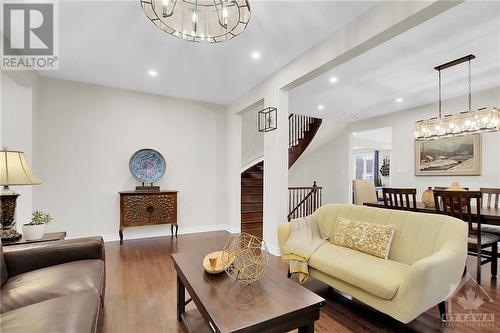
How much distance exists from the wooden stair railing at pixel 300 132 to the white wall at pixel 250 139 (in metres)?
0.95

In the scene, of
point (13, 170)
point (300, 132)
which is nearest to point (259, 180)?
point (300, 132)

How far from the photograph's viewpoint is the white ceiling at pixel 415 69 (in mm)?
2477

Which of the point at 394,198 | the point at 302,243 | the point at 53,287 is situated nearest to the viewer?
the point at 53,287

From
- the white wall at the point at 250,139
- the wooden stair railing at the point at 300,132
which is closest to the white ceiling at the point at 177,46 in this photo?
the white wall at the point at 250,139

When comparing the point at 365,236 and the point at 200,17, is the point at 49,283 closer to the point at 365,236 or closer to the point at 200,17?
the point at 200,17

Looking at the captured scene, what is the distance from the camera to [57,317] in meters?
1.17

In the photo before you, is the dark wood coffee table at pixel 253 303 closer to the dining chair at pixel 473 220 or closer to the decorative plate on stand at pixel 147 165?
the dining chair at pixel 473 220

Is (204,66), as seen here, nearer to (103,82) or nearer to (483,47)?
(103,82)

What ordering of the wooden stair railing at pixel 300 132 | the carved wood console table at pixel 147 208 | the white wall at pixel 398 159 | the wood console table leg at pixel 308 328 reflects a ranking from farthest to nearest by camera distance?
the wooden stair railing at pixel 300 132
the white wall at pixel 398 159
the carved wood console table at pixel 147 208
the wood console table leg at pixel 308 328

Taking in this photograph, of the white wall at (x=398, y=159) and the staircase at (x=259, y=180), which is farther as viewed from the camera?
the staircase at (x=259, y=180)

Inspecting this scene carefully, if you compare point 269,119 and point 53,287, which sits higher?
point 269,119

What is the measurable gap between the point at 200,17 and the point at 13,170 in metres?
2.01

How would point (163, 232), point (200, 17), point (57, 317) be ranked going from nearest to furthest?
point (57, 317), point (200, 17), point (163, 232)

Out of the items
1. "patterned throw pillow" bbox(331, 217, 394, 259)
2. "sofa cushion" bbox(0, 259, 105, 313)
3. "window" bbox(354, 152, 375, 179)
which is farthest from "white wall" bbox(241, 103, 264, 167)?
"window" bbox(354, 152, 375, 179)
